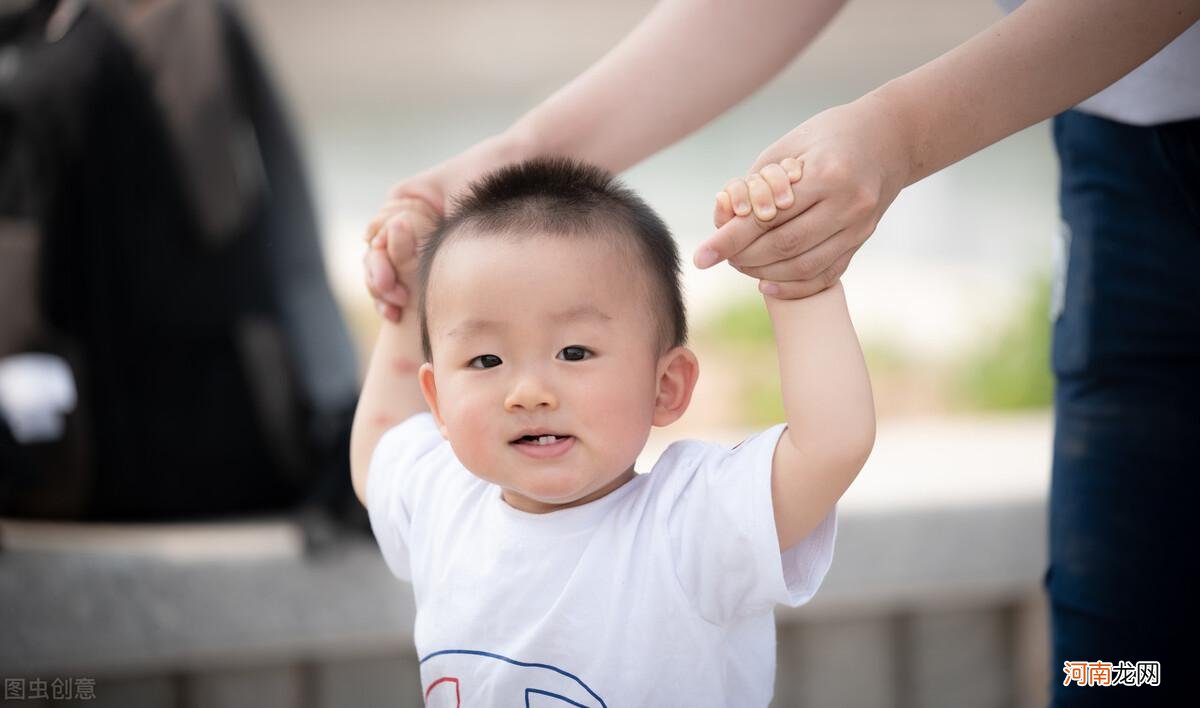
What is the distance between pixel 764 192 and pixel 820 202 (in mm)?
35

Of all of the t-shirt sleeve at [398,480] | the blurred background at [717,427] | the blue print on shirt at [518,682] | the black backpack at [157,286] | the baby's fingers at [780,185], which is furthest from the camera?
the black backpack at [157,286]

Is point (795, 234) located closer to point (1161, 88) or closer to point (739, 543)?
point (739, 543)

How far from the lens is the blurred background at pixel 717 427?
163 centimetres

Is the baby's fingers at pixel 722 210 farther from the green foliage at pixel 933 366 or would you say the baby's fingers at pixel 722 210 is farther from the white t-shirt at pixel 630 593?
the green foliage at pixel 933 366

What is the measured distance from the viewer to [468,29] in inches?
131

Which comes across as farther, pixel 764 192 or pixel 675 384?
pixel 675 384

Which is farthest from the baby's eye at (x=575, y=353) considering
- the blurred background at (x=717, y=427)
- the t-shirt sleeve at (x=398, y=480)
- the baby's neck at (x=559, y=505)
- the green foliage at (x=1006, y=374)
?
the green foliage at (x=1006, y=374)

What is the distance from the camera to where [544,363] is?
0.72 meters

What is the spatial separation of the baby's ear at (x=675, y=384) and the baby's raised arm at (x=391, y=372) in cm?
24

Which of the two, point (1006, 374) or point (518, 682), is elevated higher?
point (1006, 374)

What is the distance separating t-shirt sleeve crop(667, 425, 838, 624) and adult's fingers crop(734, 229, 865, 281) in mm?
117

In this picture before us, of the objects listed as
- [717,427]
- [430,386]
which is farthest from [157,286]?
[717,427]

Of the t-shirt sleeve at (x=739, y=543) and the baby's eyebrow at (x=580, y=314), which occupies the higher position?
the baby's eyebrow at (x=580, y=314)

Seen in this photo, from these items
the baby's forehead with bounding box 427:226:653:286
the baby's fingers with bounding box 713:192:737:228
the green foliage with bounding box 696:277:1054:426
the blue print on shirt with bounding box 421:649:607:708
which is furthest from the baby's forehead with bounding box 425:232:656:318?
the green foliage with bounding box 696:277:1054:426
